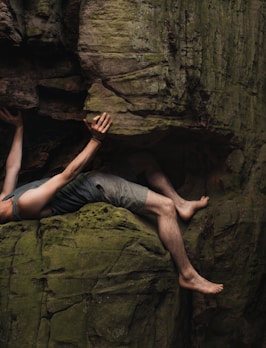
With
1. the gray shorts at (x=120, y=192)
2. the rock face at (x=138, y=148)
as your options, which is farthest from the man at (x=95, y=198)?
the rock face at (x=138, y=148)

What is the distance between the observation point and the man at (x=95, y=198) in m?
3.78

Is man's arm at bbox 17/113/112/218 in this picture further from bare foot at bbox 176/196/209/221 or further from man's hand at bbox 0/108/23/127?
bare foot at bbox 176/196/209/221

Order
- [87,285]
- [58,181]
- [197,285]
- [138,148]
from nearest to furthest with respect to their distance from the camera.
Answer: [87,285]
[58,181]
[197,285]
[138,148]

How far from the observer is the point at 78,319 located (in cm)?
352

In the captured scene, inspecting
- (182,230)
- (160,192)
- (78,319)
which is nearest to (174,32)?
(160,192)

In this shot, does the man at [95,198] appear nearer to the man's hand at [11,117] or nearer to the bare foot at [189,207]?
the bare foot at [189,207]

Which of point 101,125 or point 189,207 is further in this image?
point 189,207

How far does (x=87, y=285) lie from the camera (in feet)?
11.6

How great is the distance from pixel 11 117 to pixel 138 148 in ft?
3.79

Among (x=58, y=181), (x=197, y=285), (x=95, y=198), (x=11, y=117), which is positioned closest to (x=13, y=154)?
(x=11, y=117)

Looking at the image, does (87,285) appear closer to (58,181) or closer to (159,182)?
(58,181)

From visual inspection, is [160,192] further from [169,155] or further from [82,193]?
[82,193]

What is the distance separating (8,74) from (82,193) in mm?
1254

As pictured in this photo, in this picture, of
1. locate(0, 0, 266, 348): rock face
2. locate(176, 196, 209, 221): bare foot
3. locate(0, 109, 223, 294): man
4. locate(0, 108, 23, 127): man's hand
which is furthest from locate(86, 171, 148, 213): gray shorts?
locate(0, 108, 23, 127): man's hand
